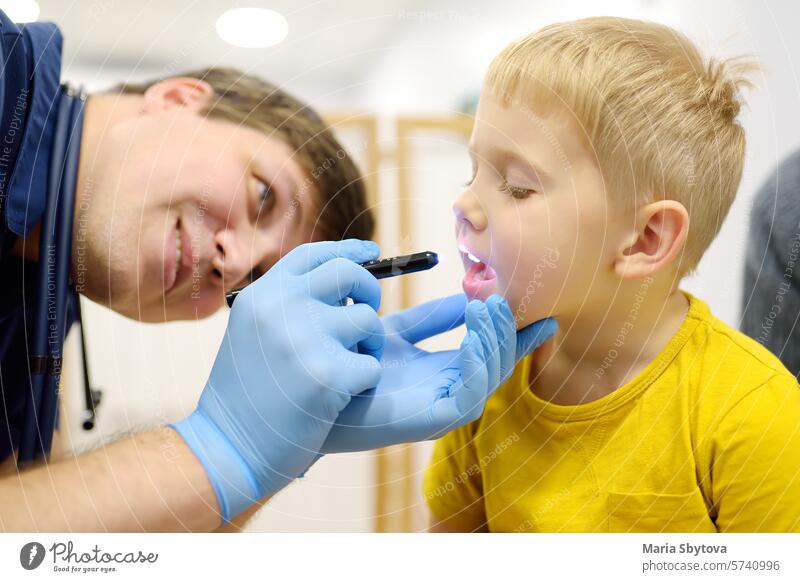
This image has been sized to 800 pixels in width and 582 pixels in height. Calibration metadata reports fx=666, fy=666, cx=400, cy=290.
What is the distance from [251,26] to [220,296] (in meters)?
0.27

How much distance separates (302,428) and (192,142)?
305mm

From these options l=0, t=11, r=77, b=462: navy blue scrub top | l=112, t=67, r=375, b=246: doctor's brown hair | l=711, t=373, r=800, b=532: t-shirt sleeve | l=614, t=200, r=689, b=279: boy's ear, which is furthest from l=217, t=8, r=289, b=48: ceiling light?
l=711, t=373, r=800, b=532: t-shirt sleeve

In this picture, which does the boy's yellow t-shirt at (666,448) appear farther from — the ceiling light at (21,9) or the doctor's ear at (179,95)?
the ceiling light at (21,9)

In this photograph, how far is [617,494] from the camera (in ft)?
2.00

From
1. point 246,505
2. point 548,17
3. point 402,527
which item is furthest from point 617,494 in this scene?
point 548,17

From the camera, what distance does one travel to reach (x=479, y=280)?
61 cm

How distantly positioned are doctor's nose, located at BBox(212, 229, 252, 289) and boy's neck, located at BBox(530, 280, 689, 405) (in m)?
0.32

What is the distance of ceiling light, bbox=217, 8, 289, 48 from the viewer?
2.06 feet

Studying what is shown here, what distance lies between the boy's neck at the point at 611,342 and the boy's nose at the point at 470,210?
133 millimetres
